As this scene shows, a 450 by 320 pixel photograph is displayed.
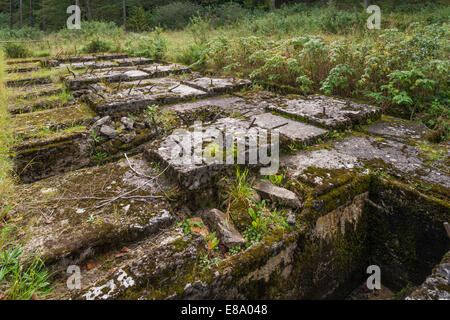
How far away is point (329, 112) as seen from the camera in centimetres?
274

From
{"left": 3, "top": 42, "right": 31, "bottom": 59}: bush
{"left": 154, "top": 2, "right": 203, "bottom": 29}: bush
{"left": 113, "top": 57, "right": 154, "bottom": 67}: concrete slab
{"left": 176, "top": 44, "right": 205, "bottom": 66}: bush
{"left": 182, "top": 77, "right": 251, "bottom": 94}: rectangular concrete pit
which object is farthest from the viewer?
{"left": 154, "top": 2, "right": 203, "bottom": 29}: bush

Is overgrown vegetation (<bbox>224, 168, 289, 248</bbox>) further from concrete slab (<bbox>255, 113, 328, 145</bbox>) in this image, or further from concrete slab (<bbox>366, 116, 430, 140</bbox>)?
concrete slab (<bbox>366, 116, 430, 140</bbox>)

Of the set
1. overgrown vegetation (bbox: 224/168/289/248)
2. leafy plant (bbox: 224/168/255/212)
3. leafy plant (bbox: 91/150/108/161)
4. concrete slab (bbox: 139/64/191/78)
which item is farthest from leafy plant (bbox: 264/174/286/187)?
concrete slab (bbox: 139/64/191/78)

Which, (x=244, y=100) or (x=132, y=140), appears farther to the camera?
(x=244, y=100)

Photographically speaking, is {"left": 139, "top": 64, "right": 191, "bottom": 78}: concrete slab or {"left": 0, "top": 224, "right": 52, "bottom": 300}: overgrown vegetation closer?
{"left": 0, "top": 224, "right": 52, "bottom": 300}: overgrown vegetation

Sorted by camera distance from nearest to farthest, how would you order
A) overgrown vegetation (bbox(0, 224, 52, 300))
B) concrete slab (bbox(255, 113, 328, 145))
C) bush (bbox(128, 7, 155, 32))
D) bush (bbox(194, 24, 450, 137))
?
overgrown vegetation (bbox(0, 224, 52, 300))
concrete slab (bbox(255, 113, 328, 145))
bush (bbox(194, 24, 450, 137))
bush (bbox(128, 7, 155, 32))

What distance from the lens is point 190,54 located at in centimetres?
579

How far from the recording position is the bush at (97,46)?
25.5 feet

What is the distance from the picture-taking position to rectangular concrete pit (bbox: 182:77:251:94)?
3.64 metres

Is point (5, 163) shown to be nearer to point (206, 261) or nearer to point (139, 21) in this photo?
point (206, 261)

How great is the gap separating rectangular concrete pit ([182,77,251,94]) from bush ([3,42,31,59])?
5.73m
